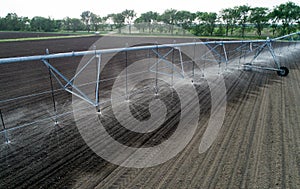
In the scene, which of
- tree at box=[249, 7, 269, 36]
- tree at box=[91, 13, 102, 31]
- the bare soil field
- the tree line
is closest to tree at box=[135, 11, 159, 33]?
the tree line

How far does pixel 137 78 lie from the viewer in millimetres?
11953

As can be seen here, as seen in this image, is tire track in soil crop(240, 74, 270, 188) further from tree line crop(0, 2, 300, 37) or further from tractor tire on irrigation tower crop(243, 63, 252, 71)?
tree line crop(0, 2, 300, 37)

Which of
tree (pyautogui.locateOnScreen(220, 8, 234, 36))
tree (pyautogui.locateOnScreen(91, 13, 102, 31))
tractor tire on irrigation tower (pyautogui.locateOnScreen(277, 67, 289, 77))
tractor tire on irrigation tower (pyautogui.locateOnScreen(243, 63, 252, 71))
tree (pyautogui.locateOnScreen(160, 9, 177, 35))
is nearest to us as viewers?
tractor tire on irrigation tower (pyautogui.locateOnScreen(277, 67, 289, 77))

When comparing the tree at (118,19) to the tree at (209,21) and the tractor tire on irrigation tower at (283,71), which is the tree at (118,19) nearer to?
the tree at (209,21)

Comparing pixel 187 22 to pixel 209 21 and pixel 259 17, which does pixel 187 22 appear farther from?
pixel 259 17

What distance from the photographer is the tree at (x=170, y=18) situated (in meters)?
68.2

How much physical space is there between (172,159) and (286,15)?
49.9 m

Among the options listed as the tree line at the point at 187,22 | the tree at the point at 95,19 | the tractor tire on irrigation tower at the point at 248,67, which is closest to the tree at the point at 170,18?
the tree line at the point at 187,22

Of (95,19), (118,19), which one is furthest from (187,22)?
(95,19)

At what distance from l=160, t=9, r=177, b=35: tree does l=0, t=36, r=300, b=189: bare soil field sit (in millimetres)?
61524

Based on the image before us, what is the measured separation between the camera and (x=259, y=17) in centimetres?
4616

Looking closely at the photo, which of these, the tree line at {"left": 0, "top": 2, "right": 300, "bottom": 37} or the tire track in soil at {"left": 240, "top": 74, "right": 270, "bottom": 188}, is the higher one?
the tree line at {"left": 0, "top": 2, "right": 300, "bottom": 37}

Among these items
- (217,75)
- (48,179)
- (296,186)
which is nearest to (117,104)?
(48,179)

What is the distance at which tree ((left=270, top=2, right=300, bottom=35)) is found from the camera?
42.7 m
